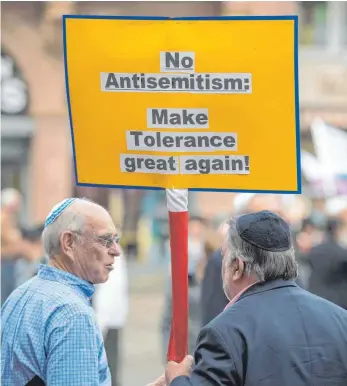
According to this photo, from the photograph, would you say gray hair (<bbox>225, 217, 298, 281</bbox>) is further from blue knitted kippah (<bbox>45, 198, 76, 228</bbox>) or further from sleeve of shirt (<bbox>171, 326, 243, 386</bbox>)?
blue knitted kippah (<bbox>45, 198, 76, 228</bbox>)

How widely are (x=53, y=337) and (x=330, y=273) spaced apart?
17.0ft

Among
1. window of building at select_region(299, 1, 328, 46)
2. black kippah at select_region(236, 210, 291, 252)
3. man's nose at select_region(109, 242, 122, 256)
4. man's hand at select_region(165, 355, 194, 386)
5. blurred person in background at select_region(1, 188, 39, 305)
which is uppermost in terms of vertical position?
window of building at select_region(299, 1, 328, 46)

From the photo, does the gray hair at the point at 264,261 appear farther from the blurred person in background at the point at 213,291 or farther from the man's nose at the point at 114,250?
the blurred person in background at the point at 213,291

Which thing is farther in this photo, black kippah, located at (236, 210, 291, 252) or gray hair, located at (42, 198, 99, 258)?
gray hair, located at (42, 198, 99, 258)

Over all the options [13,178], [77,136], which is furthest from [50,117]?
[77,136]

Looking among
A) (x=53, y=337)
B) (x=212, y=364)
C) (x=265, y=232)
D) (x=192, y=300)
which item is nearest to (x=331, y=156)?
(x=192, y=300)

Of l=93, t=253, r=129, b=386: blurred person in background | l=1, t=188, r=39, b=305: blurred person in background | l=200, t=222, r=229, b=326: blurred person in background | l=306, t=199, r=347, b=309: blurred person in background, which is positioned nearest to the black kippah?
l=200, t=222, r=229, b=326: blurred person in background

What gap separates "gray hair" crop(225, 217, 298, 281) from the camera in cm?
357

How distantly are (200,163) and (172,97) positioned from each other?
272 millimetres

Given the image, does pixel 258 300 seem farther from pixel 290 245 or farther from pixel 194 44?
pixel 194 44

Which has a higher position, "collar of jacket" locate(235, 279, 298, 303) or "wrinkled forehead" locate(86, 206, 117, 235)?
"wrinkled forehead" locate(86, 206, 117, 235)

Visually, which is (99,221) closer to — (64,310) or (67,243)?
(67,243)

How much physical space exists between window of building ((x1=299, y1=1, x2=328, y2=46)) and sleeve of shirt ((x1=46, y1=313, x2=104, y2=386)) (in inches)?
867

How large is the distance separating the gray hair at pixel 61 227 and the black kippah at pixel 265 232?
63 cm
